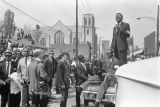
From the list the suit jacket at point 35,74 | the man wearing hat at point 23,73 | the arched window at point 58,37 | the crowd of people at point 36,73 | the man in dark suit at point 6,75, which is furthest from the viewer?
the arched window at point 58,37

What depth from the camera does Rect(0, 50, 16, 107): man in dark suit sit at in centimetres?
853

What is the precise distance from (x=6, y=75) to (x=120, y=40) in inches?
118

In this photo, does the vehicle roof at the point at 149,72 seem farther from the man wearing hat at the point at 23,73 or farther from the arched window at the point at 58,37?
the arched window at the point at 58,37

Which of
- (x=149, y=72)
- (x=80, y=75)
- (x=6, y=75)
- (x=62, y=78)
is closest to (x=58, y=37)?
(x=80, y=75)

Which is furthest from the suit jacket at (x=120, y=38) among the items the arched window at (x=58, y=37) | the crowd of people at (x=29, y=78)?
the arched window at (x=58, y=37)

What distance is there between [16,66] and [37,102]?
112 centimetres

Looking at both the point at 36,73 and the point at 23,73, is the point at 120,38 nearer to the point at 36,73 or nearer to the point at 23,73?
the point at 36,73

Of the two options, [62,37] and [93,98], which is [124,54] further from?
[62,37]

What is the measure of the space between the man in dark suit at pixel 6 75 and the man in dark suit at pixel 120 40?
263 cm

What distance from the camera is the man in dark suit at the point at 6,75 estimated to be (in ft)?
28.0

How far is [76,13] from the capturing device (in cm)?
3212

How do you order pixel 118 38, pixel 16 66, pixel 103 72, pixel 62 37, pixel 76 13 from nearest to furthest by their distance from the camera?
pixel 118 38
pixel 103 72
pixel 16 66
pixel 76 13
pixel 62 37

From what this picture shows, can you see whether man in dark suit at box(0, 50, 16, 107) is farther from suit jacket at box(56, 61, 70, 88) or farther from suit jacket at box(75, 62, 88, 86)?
suit jacket at box(75, 62, 88, 86)

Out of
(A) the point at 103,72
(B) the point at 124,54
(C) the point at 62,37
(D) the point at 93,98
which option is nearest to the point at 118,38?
(B) the point at 124,54
